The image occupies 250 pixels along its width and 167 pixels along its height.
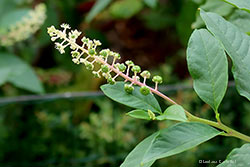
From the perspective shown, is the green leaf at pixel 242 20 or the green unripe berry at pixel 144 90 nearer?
the green unripe berry at pixel 144 90

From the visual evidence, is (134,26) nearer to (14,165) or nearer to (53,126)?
(53,126)

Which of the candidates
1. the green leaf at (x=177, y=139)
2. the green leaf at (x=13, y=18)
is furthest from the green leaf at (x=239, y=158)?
the green leaf at (x=13, y=18)

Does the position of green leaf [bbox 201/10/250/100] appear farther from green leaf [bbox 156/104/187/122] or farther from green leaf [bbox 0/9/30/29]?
green leaf [bbox 0/9/30/29]

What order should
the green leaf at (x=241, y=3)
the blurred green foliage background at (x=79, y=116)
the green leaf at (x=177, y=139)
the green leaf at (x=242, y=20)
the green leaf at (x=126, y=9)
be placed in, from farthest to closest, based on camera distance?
1. the green leaf at (x=126, y=9)
2. the blurred green foliage background at (x=79, y=116)
3. the green leaf at (x=242, y=20)
4. the green leaf at (x=241, y=3)
5. the green leaf at (x=177, y=139)

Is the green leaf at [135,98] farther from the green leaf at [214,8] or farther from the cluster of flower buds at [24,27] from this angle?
the cluster of flower buds at [24,27]

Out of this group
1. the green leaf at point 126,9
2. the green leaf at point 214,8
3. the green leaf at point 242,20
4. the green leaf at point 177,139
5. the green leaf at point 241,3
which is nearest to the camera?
the green leaf at point 177,139

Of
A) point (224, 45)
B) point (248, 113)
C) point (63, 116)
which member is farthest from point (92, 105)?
point (224, 45)

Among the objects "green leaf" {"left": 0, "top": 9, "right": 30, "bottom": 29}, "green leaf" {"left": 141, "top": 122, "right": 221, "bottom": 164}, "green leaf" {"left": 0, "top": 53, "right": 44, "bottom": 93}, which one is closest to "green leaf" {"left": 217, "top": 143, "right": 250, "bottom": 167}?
"green leaf" {"left": 141, "top": 122, "right": 221, "bottom": 164}

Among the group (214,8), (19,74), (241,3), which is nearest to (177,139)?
(241,3)
